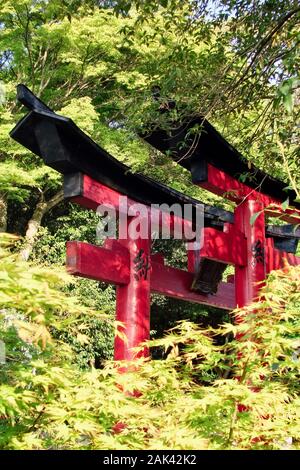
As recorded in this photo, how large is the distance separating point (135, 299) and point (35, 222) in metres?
8.30

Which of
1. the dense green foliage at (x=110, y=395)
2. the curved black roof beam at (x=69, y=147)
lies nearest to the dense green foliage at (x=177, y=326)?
the dense green foliage at (x=110, y=395)

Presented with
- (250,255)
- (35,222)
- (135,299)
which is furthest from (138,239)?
(35,222)

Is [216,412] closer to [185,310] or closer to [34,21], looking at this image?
[34,21]

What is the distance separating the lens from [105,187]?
497 centimetres

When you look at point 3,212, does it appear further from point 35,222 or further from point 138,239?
point 138,239

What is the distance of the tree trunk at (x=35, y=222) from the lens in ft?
38.4

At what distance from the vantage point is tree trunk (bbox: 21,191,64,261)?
11.7m

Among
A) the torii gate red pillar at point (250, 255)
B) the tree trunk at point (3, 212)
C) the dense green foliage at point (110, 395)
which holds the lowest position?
the dense green foliage at point (110, 395)

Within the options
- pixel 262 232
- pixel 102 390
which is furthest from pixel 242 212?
pixel 102 390

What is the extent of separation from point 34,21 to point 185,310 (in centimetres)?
828

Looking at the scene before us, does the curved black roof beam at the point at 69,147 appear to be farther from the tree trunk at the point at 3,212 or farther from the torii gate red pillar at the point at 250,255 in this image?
the tree trunk at the point at 3,212

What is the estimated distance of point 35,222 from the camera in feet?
42.5

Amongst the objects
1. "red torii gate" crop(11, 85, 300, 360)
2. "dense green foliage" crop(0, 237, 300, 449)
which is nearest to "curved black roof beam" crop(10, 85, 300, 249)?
"red torii gate" crop(11, 85, 300, 360)

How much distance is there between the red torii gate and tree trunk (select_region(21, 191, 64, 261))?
5.95 m
